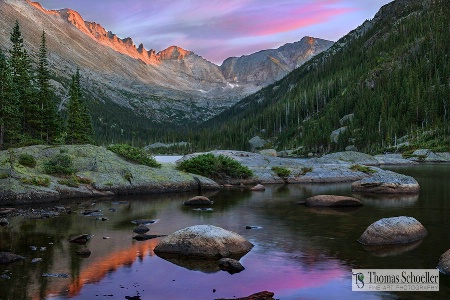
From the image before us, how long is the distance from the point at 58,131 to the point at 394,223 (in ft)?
190

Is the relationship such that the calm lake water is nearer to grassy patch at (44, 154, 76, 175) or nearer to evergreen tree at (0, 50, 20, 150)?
grassy patch at (44, 154, 76, 175)

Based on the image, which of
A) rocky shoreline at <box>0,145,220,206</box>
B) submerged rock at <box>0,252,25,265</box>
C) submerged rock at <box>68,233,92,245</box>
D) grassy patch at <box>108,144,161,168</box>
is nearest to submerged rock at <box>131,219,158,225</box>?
submerged rock at <box>68,233,92,245</box>

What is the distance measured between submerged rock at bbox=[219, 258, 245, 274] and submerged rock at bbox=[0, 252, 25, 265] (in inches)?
381

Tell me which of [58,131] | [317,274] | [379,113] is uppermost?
[379,113]

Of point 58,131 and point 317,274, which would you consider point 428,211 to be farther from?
point 58,131

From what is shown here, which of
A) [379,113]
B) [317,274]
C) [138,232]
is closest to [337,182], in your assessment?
[138,232]

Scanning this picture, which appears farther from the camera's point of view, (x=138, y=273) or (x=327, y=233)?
(x=327, y=233)

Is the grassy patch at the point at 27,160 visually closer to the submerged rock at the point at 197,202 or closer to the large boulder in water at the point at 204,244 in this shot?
the submerged rock at the point at 197,202

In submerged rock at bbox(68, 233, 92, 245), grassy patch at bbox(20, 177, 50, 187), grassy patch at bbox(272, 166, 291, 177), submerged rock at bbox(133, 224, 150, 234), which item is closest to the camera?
submerged rock at bbox(68, 233, 92, 245)

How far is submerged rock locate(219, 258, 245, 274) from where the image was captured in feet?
65.6

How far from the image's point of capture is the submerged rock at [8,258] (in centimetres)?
2073

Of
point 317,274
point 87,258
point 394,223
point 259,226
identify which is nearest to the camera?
point 317,274

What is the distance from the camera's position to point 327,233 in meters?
27.7

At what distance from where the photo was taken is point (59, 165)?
46.1 meters
